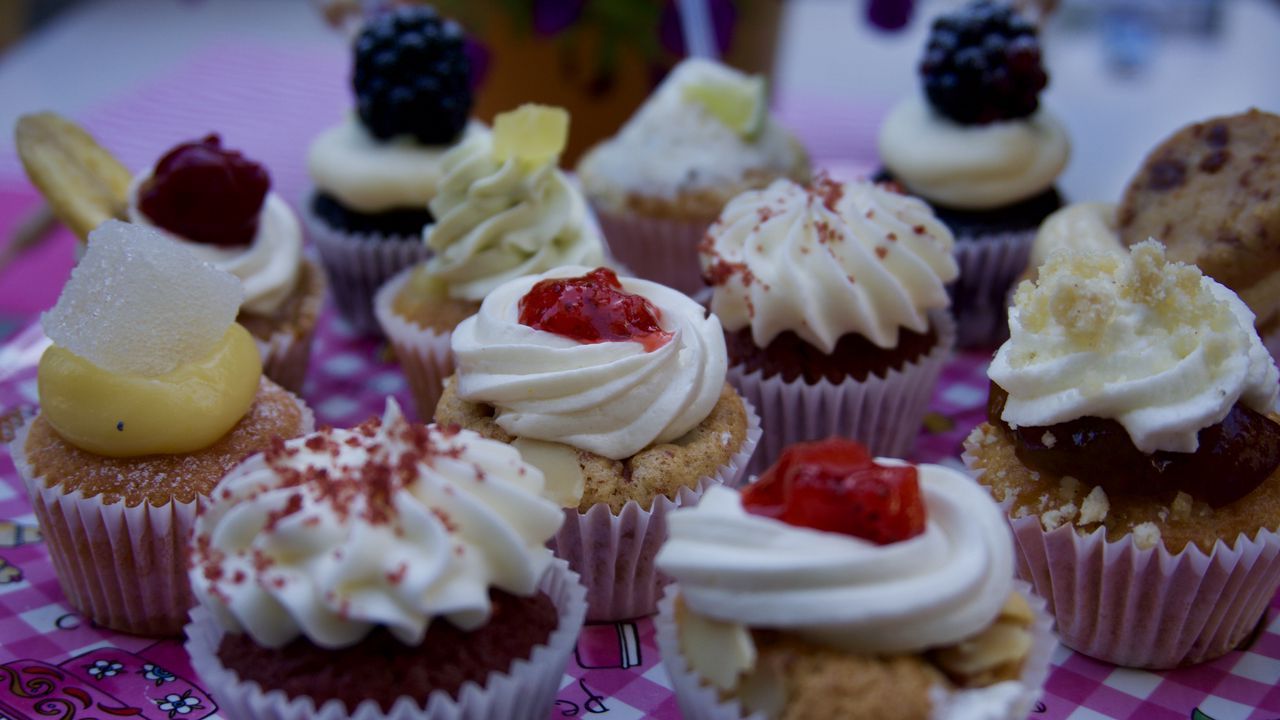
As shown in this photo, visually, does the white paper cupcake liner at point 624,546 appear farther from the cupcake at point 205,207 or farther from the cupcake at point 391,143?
the cupcake at point 391,143

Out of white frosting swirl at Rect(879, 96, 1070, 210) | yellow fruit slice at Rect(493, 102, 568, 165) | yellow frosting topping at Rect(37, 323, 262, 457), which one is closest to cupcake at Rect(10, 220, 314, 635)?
yellow frosting topping at Rect(37, 323, 262, 457)

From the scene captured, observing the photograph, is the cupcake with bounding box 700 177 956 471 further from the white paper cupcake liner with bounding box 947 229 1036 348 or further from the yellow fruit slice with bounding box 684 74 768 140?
the yellow fruit slice with bounding box 684 74 768 140

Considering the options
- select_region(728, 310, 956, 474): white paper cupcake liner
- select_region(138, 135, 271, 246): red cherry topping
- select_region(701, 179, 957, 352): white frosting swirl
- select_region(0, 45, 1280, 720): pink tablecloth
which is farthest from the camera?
select_region(138, 135, 271, 246): red cherry topping

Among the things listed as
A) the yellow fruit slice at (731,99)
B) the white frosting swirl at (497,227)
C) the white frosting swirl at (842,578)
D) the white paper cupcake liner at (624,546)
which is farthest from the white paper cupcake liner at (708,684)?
the yellow fruit slice at (731,99)

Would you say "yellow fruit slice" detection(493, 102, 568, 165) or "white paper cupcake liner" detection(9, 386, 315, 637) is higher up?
"yellow fruit slice" detection(493, 102, 568, 165)

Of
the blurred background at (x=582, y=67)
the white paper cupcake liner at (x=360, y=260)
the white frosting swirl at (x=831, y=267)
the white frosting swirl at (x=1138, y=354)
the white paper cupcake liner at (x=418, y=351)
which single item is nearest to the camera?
→ the white frosting swirl at (x=1138, y=354)

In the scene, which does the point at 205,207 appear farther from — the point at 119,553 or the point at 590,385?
the point at 590,385
